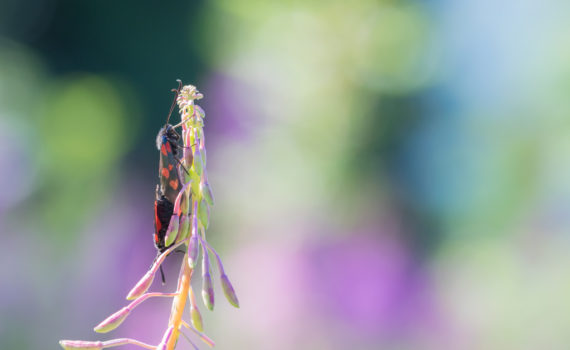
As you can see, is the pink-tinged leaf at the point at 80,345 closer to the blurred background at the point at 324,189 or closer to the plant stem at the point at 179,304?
the plant stem at the point at 179,304

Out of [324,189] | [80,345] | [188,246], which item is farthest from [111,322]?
[324,189]

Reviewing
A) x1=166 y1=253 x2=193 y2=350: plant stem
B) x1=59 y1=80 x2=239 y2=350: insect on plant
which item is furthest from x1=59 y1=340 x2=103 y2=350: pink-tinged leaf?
x1=166 y1=253 x2=193 y2=350: plant stem

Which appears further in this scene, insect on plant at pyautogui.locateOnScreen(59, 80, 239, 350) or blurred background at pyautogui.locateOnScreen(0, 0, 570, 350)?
blurred background at pyautogui.locateOnScreen(0, 0, 570, 350)

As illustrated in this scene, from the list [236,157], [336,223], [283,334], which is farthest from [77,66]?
[283,334]

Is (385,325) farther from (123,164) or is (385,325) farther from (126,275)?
(123,164)

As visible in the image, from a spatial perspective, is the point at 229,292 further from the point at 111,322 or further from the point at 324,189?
the point at 324,189

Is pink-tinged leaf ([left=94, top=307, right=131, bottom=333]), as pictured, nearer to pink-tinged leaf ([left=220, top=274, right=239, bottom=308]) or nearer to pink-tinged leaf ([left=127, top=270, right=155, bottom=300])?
pink-tinged leaf ([left=127, top=270, right=155, bottom=300])

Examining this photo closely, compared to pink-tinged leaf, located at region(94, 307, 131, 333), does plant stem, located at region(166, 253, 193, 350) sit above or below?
above

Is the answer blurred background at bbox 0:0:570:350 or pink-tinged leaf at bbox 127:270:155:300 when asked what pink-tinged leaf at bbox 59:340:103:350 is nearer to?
pink-tinged leaf at bbox 127:270:155:300
